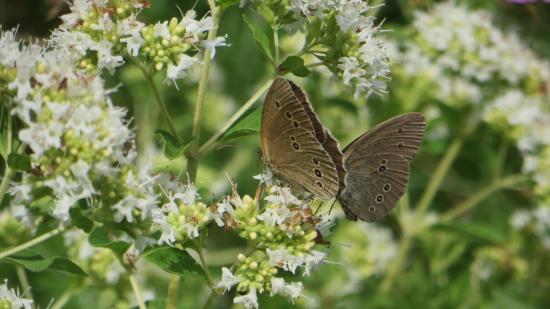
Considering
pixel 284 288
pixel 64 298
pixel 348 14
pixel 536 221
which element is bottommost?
pixel 536 221

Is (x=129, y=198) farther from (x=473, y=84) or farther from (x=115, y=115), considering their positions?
(x=473, y=84)

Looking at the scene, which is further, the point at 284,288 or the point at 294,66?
the point at 294,66

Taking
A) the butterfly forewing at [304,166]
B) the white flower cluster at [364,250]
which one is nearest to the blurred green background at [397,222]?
the white flower cluster at [364,250]

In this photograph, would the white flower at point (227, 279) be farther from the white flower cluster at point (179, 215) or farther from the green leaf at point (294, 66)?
the green leaf at point (294, 66)

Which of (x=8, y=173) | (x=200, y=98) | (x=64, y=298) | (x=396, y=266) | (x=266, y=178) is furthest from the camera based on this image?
(x=396, y=266)

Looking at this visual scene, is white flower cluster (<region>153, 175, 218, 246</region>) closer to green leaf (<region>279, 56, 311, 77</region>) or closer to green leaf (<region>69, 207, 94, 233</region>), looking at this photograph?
green leaf (<region>69, 207, 94, 233</region>)

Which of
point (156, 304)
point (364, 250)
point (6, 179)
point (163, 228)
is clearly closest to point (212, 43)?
point (163, 228)

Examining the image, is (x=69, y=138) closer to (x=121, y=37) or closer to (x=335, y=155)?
(x=121, y=37)
